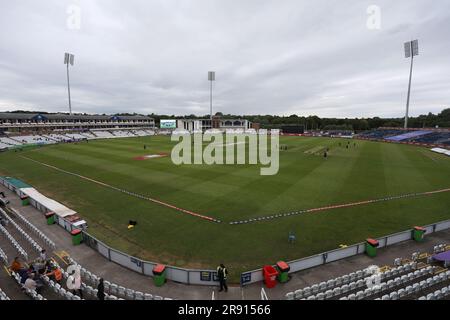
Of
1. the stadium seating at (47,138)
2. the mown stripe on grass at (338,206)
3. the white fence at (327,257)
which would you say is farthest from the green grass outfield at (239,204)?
the stadium seating at (47,138)

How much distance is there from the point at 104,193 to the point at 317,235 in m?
20.7

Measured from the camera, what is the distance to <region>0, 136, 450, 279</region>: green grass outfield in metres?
14.8

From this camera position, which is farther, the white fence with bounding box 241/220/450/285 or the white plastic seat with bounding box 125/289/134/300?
the white fence with bounding box 241/220/450/285

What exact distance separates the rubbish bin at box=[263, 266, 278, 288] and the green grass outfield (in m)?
1.74

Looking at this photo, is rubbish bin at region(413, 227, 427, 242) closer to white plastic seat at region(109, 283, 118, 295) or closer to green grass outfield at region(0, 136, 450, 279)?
green grass outfield at region(0, 136, 450, 279)

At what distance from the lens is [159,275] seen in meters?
11.1

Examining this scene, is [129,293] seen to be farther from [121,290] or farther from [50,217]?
[50,217]

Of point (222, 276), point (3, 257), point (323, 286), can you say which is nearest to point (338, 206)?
point (323, 286)

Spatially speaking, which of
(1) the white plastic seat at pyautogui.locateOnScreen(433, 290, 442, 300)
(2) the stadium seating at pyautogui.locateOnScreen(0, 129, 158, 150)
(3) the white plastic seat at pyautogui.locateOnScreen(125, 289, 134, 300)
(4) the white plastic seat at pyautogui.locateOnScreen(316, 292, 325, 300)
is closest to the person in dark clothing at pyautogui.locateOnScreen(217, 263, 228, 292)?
(3) the white plastic seat at pyautogui.locateOnScreen(125, 289, 134, 300)

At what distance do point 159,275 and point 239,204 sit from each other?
11.4 meters

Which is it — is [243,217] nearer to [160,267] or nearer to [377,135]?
[160,267]

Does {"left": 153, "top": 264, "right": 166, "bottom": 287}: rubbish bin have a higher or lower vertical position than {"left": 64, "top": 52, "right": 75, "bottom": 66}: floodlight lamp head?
lower
